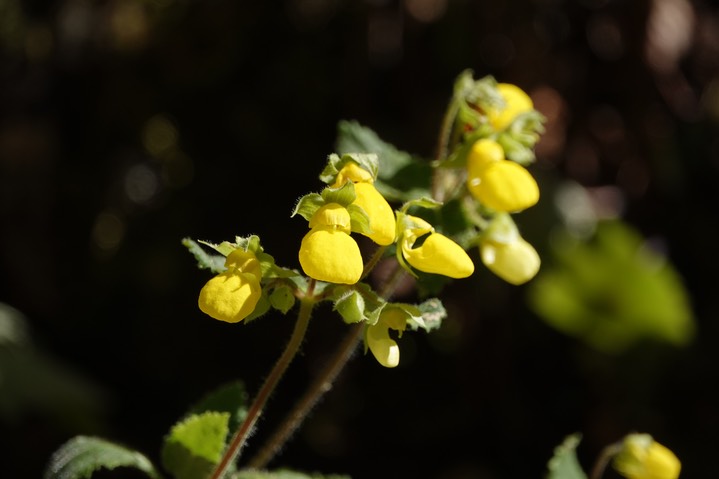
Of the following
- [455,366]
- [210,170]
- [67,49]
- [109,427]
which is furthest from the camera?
[67,49]

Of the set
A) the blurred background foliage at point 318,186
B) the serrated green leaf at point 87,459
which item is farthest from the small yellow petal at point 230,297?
the blurred background foliage at point 318,186

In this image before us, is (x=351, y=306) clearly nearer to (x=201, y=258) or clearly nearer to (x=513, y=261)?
(x=201, y=258)

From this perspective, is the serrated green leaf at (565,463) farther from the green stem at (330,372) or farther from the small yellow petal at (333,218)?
the small yellow petal at (333,218)

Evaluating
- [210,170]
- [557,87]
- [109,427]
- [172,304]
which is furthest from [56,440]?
[557,87]

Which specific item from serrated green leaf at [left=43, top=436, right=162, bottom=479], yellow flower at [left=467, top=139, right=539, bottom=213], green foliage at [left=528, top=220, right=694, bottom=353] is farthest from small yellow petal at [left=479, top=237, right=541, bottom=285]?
green foliage at [left=528, top=220, right=694, bottom=353]

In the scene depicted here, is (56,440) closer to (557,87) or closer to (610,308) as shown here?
(610,308)

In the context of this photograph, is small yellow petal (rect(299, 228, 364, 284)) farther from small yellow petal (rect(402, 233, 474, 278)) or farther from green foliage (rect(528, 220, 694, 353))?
green foliage (rect(528, 220, 694, 353))

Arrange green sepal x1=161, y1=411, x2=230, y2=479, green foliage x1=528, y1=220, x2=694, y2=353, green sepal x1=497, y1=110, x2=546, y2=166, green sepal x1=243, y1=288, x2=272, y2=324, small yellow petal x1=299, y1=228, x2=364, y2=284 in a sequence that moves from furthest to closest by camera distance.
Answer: green foliage x1=528, y1=220, x2=694, y2=353, green sepal x1=497, y1=110, x2=546, y2=166, green sepal x1=161, y1=411, x2=230, y2=479, green sepal x1=243, y1=288, x2=272, y2=324, small yellow petal x1=299, y1=228, x2=364, y2=284
